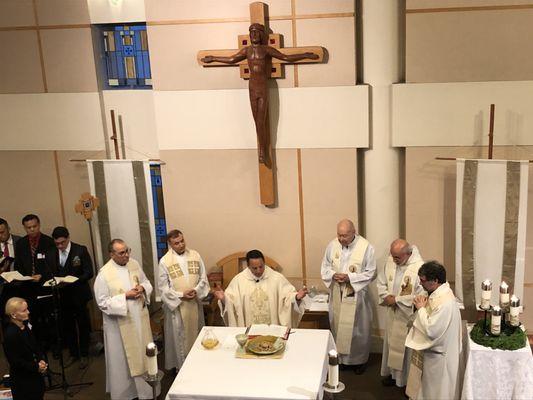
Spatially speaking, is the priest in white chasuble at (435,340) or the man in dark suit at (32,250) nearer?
the priest in white chasuble at (435,340)

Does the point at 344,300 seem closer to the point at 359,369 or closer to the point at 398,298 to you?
the point at 398,298

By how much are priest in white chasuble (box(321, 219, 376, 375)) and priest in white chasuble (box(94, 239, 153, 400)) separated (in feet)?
6.52

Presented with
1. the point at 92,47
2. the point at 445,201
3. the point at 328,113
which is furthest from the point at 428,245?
the point at 92,47

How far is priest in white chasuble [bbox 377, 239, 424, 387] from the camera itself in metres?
6.82

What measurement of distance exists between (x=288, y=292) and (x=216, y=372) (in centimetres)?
145

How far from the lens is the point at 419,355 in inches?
247

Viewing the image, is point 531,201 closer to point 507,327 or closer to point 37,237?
point 507,327

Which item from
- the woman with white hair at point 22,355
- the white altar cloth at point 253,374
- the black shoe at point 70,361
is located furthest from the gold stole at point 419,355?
the black shoe at point 70,361

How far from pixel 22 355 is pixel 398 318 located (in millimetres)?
3641

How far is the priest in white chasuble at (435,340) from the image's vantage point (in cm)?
584

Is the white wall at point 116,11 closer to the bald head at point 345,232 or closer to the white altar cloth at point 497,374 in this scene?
the bald head at point 345,232

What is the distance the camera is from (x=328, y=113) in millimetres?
7449

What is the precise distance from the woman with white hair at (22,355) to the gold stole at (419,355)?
11.0ft

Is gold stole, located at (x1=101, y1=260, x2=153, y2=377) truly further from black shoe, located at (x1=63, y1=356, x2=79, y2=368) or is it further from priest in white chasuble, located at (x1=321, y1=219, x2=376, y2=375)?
priest in white chasuble, located at (x1=321, y1=219, x2=376, y2=375)
